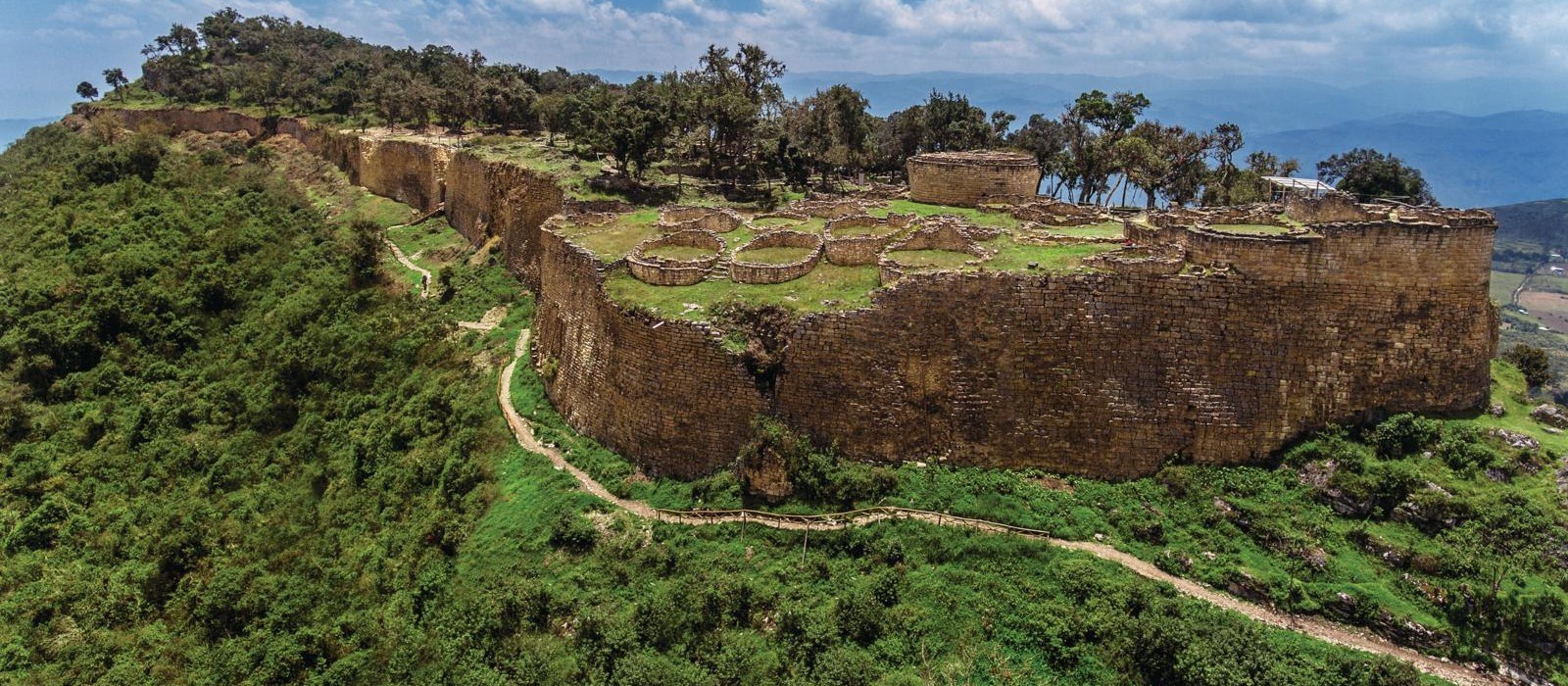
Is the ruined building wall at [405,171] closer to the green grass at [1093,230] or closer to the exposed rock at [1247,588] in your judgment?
the green grass at [1093,230]

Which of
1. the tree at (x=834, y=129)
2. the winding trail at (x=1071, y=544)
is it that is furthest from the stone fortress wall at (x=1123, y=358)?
the tree at (x=834, y=129)

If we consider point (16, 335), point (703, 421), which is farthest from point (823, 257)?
point (16, 335)

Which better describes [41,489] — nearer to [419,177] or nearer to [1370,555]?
[419,177]

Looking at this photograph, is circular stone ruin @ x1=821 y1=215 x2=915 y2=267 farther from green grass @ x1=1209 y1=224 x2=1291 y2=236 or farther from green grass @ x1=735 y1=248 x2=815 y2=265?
green grass @ x1=1209 y1=224 x2=1291 y2=236

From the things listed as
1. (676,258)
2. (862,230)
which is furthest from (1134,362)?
(676,258)

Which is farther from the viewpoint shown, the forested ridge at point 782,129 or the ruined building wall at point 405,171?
the ruined building wall at point 405,171

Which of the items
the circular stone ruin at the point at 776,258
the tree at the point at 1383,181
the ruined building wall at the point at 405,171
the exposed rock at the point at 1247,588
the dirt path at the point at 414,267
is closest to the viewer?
the exposed rock at the point at 1247,588

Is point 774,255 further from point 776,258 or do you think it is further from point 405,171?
point 405,171

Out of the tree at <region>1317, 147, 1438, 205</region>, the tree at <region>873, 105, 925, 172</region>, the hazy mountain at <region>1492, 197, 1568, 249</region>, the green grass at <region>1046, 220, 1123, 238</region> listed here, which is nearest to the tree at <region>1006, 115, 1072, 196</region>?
the tree at <region>873, 105, 925, 172</region>
